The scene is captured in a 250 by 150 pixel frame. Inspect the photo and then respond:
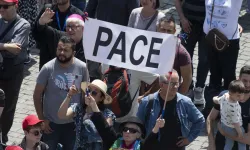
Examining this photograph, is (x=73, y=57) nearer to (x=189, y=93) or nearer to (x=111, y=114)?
(x=111, y=114)

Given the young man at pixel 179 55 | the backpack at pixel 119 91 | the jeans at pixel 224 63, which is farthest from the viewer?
the jeans at pixel 224 63

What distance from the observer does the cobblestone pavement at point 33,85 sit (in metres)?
11.0

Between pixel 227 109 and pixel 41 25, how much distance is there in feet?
8.97

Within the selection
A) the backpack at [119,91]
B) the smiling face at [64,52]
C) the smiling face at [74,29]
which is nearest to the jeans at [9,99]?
the smiling face at [74,29]

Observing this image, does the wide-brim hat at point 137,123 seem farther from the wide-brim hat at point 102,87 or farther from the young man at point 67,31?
the young man at point 67,31

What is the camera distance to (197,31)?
470 inches

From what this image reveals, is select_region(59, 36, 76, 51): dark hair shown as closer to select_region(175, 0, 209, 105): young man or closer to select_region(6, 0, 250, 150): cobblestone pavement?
select_region(6, 0, 250, 150): cobblestone pavement

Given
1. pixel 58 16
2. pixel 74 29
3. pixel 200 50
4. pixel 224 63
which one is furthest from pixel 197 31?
pixel 74 29

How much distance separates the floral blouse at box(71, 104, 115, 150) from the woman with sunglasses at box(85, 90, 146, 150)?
0.24 meters

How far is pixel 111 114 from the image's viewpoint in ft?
30.5

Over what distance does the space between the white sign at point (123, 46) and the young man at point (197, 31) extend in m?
2.78

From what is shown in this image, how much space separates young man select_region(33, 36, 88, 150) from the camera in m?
9.76

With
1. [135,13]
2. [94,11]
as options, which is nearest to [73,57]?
[135,13]

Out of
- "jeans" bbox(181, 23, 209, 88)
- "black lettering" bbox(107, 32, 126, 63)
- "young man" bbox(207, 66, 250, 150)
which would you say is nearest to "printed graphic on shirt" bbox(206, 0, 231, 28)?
"jeans" bbox(181, 23, 209, 88)
